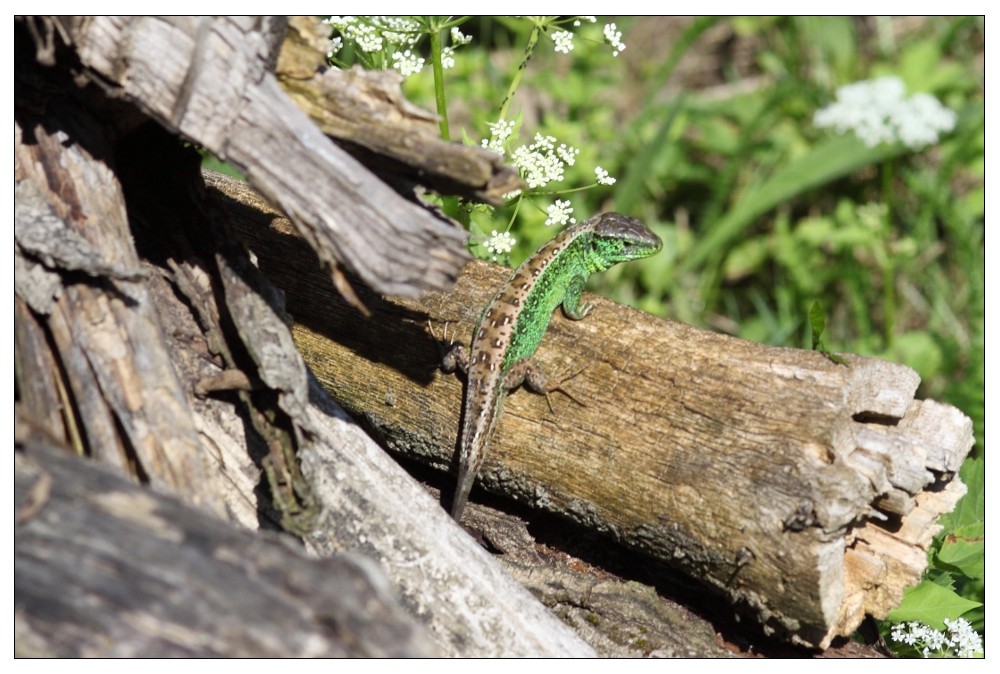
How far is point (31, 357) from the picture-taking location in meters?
2.51

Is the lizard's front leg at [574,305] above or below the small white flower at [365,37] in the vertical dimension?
below

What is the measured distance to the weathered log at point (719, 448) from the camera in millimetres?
2998

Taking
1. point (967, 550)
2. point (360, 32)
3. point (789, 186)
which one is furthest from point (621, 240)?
point (789, 186)

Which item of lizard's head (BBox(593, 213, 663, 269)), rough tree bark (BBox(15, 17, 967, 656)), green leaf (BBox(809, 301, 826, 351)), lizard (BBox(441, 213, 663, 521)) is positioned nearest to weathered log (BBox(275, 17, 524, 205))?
rough tree bark (BBox(15, 17, 967, 656))

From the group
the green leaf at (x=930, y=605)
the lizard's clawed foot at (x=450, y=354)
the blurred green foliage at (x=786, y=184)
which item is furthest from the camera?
the blurred green foliage at (x=786, y=184)

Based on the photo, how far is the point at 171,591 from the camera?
6.74 ft

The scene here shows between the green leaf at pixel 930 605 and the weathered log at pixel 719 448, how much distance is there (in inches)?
8.7

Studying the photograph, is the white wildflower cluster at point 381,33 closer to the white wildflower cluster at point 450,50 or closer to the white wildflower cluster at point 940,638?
the white wildflower cluster at point 450,50

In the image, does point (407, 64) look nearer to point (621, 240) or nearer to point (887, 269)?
point (621, 240)

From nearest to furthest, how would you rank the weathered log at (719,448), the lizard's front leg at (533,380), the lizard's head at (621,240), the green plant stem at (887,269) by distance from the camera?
the weathered log at (719,448)
the lizard's front leg at (533,380)
the lizard's head at (621,240)
the green plant stem at (887,269)

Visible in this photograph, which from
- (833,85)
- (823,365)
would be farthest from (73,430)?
(833,85)

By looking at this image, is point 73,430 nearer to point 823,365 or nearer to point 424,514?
point 424,514

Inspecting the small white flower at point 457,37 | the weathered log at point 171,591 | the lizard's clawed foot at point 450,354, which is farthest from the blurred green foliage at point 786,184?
the weathered log at point 171,591

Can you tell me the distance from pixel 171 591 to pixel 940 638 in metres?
3.03
